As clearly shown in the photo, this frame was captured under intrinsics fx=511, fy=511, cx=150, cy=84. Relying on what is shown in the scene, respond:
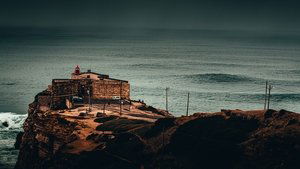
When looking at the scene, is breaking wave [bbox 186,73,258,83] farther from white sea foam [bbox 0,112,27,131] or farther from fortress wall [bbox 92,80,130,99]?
fortress wall [bbox 92,80,130,99]

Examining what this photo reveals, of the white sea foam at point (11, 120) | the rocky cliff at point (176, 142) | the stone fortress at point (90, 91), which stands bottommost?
the white sea foam at point (11, 120)

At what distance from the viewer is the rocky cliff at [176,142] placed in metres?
44.3

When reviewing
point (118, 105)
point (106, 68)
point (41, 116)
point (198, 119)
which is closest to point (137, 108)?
point (118, 105)

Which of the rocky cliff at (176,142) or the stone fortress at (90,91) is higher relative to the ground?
the stone fortress at (90,91)

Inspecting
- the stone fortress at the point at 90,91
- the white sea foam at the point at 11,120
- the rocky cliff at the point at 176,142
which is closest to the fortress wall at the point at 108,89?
the stone fortress at the point at 90,91

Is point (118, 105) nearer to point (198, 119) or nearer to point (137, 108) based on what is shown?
point (137, 108)

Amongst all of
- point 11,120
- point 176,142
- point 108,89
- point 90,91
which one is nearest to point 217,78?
point 11,120

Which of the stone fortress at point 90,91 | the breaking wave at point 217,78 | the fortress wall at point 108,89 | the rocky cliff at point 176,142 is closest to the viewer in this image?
the rocky cliff at point 176,142

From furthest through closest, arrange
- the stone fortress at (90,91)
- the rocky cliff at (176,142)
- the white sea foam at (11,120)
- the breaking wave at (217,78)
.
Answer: the breaking wave at (217,78) → the white sea foam at (11,120) → the stone fortress at (90,91) → the rocky cliff at (176,142)

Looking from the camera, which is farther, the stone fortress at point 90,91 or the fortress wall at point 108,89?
the fortress wall at point 108,89

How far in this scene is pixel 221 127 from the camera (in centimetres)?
4934

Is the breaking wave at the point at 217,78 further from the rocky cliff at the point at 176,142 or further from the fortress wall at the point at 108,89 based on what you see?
the rocky cliff at the point at 176,142

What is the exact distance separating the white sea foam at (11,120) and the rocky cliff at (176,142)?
95.8ft

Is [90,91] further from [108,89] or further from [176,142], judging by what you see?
[176,142]
